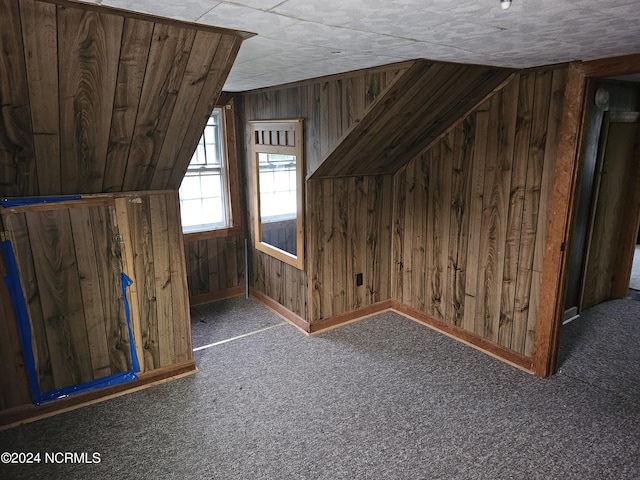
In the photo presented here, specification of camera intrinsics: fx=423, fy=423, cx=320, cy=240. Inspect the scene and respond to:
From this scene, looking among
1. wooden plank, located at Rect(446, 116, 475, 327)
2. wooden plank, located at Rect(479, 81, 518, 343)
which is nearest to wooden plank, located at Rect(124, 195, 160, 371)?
wooden plank, located at Rect(446, 116, 475, 327)

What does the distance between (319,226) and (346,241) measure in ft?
1.06

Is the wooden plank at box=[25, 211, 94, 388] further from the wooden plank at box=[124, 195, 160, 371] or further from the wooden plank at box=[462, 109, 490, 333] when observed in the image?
the wooden plank at box=[462, 109, 490, 333]

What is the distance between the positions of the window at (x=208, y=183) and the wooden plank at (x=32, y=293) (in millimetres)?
1786

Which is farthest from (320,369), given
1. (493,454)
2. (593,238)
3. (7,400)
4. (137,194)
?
(593,238)

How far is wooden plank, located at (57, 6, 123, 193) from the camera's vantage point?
5.10ft

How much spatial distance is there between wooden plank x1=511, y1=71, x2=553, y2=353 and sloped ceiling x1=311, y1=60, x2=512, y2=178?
0.95 ft

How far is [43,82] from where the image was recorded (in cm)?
173

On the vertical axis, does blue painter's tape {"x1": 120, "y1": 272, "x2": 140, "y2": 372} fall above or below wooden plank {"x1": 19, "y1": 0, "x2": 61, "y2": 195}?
below

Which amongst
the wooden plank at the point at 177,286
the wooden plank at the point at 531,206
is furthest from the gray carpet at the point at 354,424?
the wooden plank at the point at 531,206

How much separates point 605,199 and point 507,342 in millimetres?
1835

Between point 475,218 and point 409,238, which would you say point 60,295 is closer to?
point 409,238

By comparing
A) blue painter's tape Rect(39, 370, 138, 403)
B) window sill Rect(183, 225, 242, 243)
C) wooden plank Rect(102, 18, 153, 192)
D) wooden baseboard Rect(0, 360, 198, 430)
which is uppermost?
wooden plank Rect(102, 18, 153, 192)

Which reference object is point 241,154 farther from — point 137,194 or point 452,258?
point 452,258

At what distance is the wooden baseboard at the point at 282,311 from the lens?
3686 millimetres
